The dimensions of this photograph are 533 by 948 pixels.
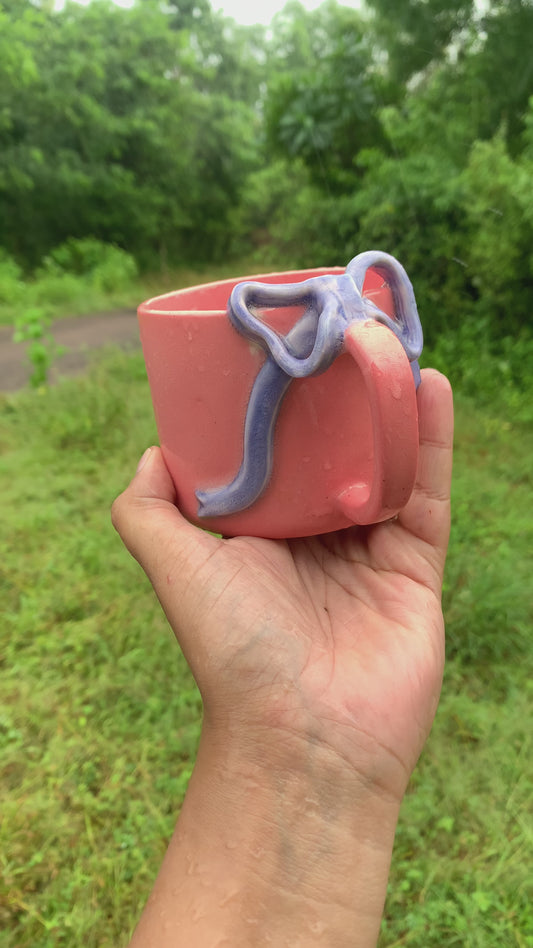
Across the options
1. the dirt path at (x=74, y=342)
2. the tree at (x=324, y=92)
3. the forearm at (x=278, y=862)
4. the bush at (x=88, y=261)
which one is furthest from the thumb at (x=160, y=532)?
the bush at (x=88, y=261)

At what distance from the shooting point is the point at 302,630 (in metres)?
0.83

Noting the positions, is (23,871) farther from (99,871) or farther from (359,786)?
(359,786)

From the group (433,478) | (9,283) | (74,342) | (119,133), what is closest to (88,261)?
(119,133)

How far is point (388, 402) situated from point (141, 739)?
1127 mm

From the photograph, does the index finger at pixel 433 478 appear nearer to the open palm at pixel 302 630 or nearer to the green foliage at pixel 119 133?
the open palm at pixel 302 630


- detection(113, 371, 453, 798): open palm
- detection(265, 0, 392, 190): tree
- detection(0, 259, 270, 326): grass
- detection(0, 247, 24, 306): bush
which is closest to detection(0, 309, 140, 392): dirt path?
detection(0, 259, 270, 326): grass

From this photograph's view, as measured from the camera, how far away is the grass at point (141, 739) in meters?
1.11

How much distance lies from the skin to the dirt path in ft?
9.28

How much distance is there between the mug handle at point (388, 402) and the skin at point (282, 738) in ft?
0.86

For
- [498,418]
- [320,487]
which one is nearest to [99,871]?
[320,487]

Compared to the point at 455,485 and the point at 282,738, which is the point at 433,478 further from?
the point at 455,485

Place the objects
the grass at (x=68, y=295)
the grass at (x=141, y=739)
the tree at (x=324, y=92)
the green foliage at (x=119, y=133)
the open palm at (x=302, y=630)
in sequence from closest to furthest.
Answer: the open palm at (x=302, y=630) → the grass at (x=141, y=739) → the tree at (x=324, y=92) → the grass at (x=68, y=295) → the green foliage at (x=119, y=133)

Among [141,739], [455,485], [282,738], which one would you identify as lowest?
[141,739]

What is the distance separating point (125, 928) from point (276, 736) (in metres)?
0.67
